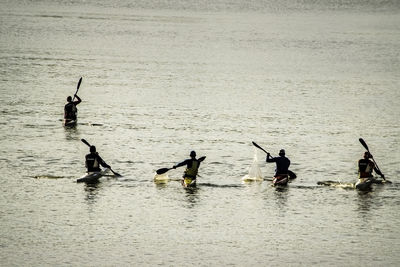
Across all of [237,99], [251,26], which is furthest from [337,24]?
[237,99]

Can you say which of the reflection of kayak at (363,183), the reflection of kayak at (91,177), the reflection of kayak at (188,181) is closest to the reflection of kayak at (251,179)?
the reflection of kayak at (188,181)

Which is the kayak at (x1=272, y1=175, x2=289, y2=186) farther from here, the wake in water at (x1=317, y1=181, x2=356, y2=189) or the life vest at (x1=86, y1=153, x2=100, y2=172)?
the life vest at (x1=86, y1=153, x2=100, y2=172)

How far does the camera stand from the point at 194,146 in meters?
47.2

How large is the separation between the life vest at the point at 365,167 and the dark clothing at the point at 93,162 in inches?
506

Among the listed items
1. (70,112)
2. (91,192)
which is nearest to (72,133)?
(70,112)

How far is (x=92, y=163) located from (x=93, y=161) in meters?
0.13

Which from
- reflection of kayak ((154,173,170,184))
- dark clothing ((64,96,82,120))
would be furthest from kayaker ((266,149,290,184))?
dark clothing ((64,96,82,120))

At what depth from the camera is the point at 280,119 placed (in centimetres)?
5731

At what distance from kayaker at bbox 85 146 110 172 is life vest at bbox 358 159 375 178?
12.8 m

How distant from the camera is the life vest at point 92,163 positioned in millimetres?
36312

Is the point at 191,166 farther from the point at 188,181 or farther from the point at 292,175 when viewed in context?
the point at 292,175

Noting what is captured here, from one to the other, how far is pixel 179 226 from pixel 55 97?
3446 cm

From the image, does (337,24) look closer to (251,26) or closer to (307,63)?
(251,26)

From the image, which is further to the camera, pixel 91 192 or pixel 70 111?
pixel 70 111
